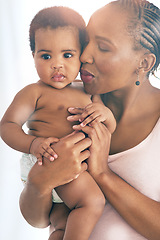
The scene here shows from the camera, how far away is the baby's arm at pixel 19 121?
78 cm

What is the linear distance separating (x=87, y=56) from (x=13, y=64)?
363 millimetres

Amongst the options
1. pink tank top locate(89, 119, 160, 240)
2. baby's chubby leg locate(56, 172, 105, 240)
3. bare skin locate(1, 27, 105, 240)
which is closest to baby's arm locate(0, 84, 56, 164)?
bare skin locate(1, 27, 105, 240)

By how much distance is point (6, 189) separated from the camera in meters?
1.15

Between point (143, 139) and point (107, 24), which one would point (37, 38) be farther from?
point (143, 139)

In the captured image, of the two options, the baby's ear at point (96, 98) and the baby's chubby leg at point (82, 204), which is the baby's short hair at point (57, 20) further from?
the baby's chubby leg at point (82, 204)

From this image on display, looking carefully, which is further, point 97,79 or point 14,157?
point 14,157

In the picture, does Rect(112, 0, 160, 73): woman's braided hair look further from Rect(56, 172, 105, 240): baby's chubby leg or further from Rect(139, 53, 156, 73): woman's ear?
Rect(56, 172, 105, 240): baby's chubby leg

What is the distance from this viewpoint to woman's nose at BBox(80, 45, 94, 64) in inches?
32.4

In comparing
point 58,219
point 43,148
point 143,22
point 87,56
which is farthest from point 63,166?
point 143,22

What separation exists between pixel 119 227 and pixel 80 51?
0.46 metres

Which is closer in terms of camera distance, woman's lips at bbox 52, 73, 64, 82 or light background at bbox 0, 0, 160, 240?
woman's lips at bbox 52, 73, 64, 82

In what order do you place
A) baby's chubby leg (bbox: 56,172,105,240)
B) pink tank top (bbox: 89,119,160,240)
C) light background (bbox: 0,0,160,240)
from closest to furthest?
1. baby's chubby leg (bbox: 56,172,105,240)
2. pink tank top (bbox: 89,119,160,240)
3. light background (bbox: 0,0,160,240)

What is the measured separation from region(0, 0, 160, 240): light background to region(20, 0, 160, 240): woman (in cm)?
24

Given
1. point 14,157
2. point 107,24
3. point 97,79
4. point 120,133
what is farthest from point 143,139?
point 14,157
